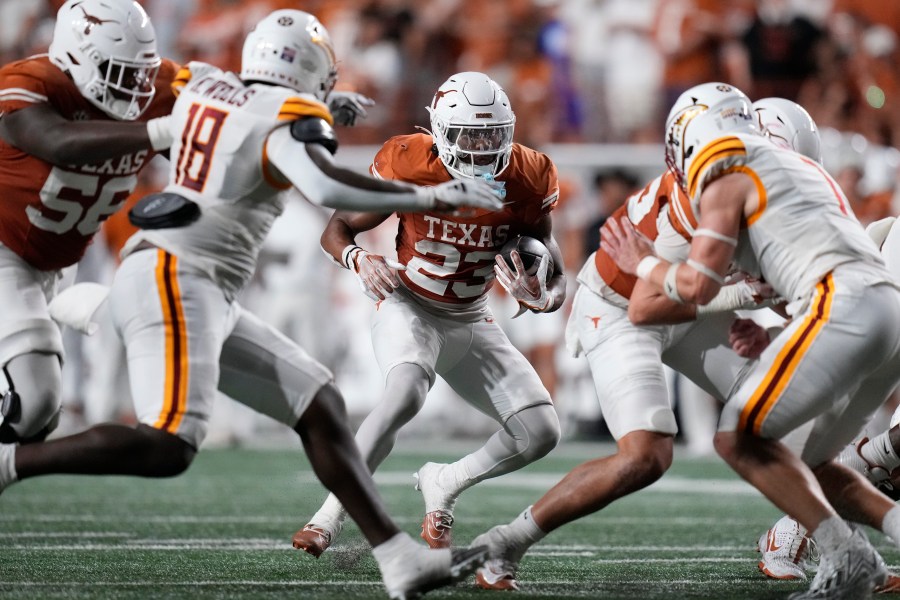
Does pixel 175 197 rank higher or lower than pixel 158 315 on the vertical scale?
higher

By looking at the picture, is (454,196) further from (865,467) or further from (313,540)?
(865,467)

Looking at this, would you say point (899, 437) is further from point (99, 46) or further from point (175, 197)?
point (99, 46)

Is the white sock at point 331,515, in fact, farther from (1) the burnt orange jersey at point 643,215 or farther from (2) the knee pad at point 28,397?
(1) the burnt orange jersey at point 643,215

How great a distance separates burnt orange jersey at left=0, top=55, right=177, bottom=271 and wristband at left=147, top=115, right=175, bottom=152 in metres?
0.67

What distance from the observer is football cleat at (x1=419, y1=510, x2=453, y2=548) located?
14.5 ft

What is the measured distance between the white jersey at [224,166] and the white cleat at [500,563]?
1.10 metres

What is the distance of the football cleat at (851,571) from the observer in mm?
3311

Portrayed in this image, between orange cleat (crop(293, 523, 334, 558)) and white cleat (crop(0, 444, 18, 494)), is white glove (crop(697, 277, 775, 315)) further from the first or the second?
white cleat (crop(0, 444, 18, 494))

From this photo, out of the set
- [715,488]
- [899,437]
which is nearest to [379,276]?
[899,437]

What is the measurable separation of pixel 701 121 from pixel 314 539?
1.76m

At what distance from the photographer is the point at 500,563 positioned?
12.7ft

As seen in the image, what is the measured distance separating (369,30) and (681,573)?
7530 mm

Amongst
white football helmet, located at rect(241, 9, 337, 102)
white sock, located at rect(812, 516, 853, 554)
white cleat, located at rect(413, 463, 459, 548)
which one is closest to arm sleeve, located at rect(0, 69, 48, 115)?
white football helmet, located at rect(241, 9, 337, 102)

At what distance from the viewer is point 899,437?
4.15 meters
